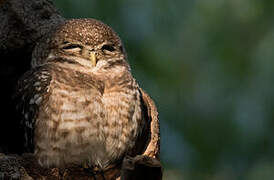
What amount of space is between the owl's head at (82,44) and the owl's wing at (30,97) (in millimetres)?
258

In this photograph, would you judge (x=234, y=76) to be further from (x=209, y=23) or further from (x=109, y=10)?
(x=109, y=10)

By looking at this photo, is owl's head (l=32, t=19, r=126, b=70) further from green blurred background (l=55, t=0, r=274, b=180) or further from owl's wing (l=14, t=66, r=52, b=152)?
green blurred background (l=55, t=0, r=274, b=180)

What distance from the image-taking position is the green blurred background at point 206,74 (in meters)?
6.86

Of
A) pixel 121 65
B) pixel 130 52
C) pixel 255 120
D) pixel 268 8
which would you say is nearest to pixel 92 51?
pixel 121 65

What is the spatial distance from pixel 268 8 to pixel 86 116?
3.97 metres

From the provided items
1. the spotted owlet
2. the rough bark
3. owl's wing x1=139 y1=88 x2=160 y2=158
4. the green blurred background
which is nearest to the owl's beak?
the spotted owlet

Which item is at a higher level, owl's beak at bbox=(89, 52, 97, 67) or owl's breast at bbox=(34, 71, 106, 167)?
owl's beak at bbox=(89, 52, 97, 67)

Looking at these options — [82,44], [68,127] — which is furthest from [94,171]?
[82,44]

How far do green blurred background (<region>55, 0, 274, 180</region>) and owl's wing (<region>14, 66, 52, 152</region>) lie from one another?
2450 mm

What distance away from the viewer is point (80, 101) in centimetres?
410

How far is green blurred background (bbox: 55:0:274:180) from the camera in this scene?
6.86 m

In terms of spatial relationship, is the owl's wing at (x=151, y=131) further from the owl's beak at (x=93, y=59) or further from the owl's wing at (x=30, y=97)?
the owl's wing at (x=30, y=97)

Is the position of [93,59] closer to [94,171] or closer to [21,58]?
[94,171]

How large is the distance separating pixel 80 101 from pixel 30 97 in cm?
41
